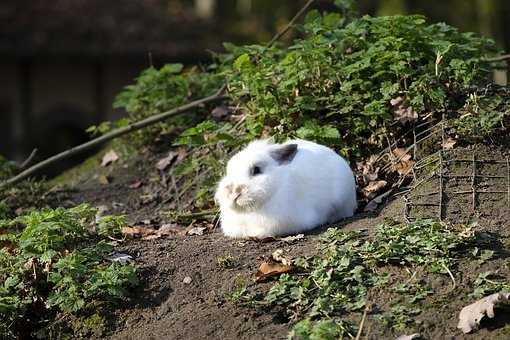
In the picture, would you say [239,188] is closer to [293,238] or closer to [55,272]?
[293,238]

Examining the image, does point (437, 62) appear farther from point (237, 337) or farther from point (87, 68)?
point (87, 68)

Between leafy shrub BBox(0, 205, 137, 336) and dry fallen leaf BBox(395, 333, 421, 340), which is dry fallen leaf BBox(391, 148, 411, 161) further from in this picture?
dry fallen leaf BBox(395, 333, 421, 340)

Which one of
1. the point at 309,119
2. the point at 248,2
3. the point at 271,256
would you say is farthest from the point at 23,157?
the point at 271,256

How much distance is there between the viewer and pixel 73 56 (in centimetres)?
1831

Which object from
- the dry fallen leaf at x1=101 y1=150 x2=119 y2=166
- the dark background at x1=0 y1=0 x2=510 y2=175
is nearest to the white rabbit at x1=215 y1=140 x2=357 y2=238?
the dry fallen leaf at x1=101 y1=150 x2=119 y2=166

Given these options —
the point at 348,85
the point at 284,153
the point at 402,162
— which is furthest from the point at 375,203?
the point at 348,85

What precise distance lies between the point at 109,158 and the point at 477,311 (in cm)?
564

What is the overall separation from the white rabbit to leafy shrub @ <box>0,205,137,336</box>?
0.81m

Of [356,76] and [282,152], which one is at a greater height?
[356,76]

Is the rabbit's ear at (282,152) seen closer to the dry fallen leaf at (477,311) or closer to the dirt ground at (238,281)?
the dirt ground at (238,281)

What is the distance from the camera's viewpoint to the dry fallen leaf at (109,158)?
9.53m

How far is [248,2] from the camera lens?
27.2m

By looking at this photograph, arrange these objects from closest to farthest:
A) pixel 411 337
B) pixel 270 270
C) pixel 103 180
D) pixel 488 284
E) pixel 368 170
A: pixel 411 337 → pixel 488 284 → pixel 270 270 → pixel 368 170 → pixel 103 180

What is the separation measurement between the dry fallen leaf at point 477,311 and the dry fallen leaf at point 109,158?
545 cm
